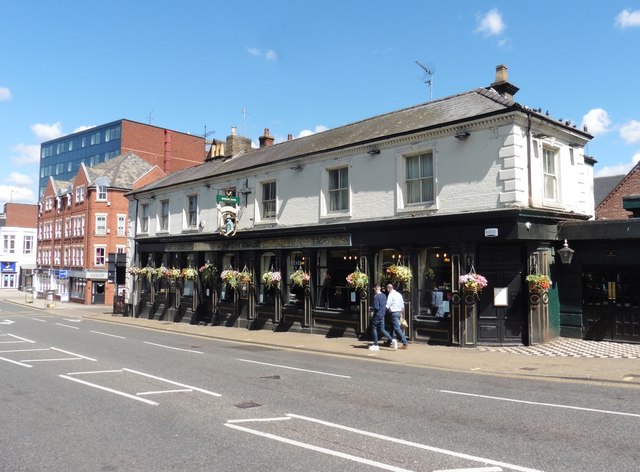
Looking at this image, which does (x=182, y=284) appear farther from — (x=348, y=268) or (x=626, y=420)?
(x=626, y=420)

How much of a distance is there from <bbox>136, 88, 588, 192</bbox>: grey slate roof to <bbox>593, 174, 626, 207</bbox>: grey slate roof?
21.2 m

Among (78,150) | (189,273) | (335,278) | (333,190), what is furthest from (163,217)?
(78,150)

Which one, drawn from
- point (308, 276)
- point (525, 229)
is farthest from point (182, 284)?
point (525, 229)

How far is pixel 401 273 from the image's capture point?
52.7ft

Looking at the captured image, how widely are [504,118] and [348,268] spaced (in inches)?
299

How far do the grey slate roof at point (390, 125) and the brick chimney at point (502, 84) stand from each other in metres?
0.34

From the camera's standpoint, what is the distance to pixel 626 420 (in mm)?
7023

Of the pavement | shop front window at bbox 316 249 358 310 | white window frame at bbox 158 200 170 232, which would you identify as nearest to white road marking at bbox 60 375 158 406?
the pavement

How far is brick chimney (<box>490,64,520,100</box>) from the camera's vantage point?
672 inches

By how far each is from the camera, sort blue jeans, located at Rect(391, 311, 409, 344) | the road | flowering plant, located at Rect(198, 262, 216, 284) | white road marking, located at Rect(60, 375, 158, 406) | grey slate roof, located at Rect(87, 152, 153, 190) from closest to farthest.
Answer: the road, white road marking, located at Rect(60, 375, 158, 406), blue jeans, located at Rect(391, 311, 409, 344), flowering plant, located at Rect(198, 262, 216, 284), grey slate roof, located at Rect(87, 152, 153, 190)

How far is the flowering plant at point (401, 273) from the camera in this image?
16062 millimetres

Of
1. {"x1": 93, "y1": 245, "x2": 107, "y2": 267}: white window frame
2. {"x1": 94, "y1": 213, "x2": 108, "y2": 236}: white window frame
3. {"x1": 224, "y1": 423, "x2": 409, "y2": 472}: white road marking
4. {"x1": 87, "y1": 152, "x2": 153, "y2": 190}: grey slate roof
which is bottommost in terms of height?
{"x1": 224, "y1": 423, "x2": 409, "y2": 472}: white road marking

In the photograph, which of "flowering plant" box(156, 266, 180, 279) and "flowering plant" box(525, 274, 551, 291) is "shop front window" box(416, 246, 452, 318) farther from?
"flowering plant" box(156, 266, 180, 279)

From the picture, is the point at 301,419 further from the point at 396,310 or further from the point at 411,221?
the point at 411,221
